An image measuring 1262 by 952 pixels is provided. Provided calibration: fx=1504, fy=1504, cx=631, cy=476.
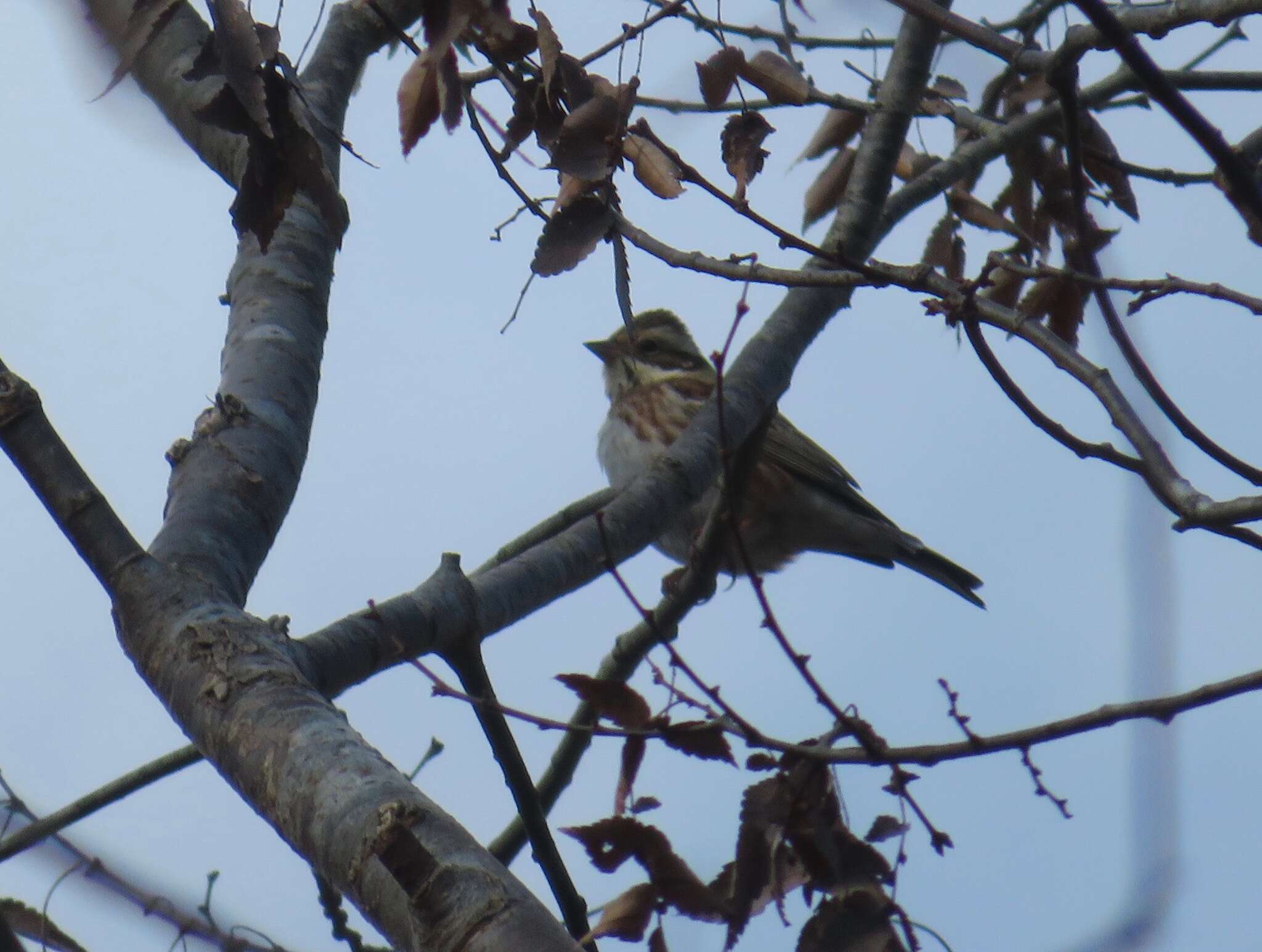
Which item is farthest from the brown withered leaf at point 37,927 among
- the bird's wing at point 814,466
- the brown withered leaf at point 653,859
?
the bird's wing at point 814,466

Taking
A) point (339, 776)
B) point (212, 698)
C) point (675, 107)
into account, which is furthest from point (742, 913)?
point (675, 107)

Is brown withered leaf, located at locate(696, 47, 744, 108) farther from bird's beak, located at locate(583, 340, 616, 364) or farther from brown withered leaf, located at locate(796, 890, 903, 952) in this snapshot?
bird's beak, located at locate(583, 340, 616, 364)

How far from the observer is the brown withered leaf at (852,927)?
111 inches

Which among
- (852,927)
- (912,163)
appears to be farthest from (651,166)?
(912,163)

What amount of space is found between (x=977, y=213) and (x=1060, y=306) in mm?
1039

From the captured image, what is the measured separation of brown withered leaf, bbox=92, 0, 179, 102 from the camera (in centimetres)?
282

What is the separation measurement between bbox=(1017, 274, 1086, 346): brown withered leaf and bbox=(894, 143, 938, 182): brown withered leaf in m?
1.54

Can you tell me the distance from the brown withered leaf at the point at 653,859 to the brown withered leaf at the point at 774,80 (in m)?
1.82

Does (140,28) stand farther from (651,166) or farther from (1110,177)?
(1110,177)

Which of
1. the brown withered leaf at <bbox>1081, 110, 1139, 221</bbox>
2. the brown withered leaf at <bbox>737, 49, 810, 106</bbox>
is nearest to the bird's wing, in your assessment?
the brown withered leaf at <bbox>1081, 110, 1139, 221</bbox>

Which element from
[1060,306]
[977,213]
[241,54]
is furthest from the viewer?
[977,213]

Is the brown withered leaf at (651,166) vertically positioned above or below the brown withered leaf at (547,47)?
below

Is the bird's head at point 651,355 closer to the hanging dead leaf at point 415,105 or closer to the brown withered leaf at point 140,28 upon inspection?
the hanging dead leaf at point 415,105

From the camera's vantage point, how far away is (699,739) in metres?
2.99
